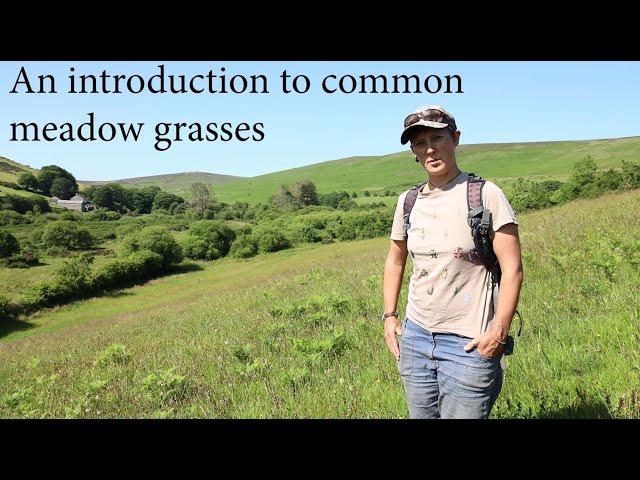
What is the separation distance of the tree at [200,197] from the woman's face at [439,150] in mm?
92417

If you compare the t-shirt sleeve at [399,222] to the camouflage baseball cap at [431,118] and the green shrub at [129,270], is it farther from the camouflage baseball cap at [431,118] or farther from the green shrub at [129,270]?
the green shrub at [129,270]

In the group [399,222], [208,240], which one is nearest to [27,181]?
[208,240]

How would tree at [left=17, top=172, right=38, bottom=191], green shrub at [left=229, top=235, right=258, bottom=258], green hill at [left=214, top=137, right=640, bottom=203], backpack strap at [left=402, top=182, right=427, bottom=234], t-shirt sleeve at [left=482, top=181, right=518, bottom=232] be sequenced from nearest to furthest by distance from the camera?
t-shirt sleeve at [left=482, top=181, right=518, bottom=232] → backpack strap at [left=402, top=182, right=427, bottom=234] → tree at [left=17, top=172, right=38, bottom=191] → green shrub at [left=229, top=235, right=258, bottom=258] → green hill at [left=214, top=137, right=640, bottom=203]

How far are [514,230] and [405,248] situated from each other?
2.47ft

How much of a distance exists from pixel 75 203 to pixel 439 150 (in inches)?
3293

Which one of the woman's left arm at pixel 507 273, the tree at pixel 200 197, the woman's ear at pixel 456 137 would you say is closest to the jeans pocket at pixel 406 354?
the woman's left arm at pixel 507 273

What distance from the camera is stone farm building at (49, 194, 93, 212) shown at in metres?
75.3

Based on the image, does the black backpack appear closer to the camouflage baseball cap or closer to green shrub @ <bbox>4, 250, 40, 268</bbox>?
the camouflage baseball cap

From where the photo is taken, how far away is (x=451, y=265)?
264 cm

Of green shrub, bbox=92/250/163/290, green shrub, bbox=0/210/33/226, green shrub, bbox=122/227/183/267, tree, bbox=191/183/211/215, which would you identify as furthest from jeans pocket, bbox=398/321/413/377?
tree, bbox=191/183/211/215

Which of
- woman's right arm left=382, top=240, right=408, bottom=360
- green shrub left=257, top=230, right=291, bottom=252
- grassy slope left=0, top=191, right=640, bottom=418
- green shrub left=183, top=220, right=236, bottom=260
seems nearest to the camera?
woman's right arm left=382, top=240, right=408, bottom=360

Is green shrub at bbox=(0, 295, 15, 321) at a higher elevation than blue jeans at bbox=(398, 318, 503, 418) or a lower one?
lower

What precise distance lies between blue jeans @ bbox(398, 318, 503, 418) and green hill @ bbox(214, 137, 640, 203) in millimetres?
75252

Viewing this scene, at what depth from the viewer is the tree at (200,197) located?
93.1 meters
